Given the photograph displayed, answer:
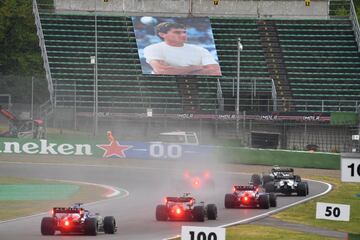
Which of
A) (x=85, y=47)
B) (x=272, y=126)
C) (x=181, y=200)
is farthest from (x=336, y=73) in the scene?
(x=181, y=200)

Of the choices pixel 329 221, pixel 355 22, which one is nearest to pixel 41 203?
pixel 329 221

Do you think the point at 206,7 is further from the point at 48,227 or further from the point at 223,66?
the point at 48,227

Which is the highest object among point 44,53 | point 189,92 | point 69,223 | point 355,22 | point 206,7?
point 206,7

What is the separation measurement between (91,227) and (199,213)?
16.3ft

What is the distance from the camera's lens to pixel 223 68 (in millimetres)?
78938

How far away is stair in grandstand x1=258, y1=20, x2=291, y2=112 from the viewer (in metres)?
76.6

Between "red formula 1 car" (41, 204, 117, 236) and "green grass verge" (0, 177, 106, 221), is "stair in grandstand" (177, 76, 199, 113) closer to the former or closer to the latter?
"green grass verge" (0, 177, 106, 221)

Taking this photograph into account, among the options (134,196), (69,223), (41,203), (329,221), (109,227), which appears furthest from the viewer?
(134,196)

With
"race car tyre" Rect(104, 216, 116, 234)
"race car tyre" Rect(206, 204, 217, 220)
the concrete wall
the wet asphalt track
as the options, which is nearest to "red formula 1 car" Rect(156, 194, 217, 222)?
"race car tyre" Rect(206, 204, 217, 220)

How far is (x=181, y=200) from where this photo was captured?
31844 mm

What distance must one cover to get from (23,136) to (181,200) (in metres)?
38.8

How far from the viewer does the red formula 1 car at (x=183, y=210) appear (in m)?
31.3

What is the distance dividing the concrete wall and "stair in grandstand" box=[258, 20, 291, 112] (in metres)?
1.75

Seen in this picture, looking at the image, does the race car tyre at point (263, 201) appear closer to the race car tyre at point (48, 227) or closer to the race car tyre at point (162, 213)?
the race car tyre at point (162, 213)
